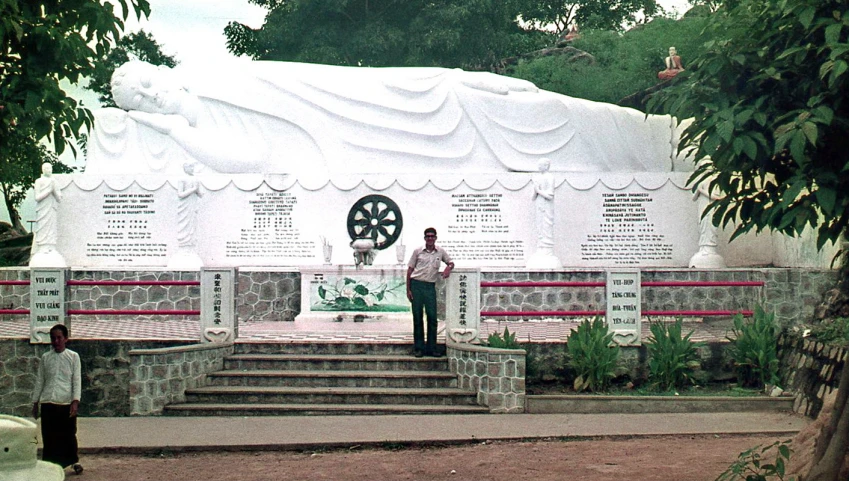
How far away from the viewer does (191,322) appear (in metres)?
13.9

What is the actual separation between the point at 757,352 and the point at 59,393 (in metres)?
6.13

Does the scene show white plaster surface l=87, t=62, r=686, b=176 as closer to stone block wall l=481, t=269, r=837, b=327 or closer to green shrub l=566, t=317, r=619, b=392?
stone block wall l=481, t=269, r=837, b=327

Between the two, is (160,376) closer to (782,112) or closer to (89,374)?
(89,374)

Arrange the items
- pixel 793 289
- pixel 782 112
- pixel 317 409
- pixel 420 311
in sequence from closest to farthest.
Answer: pixel 782 112 < pixel 317 409 < pixel 420 311 < pixel 793 289

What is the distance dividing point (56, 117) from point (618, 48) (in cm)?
2240

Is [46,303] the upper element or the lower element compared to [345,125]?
lower

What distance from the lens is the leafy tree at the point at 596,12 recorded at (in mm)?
31312

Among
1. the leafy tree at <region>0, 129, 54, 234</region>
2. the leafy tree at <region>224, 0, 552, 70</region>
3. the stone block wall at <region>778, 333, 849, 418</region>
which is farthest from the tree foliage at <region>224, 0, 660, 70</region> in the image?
the stone block wall at <region>778, 333, 849, 418</region>

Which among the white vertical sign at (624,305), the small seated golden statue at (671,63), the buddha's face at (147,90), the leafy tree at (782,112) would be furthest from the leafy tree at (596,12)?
the leafy tree at (782,112)

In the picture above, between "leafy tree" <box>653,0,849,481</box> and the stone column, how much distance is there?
5317 millimetres

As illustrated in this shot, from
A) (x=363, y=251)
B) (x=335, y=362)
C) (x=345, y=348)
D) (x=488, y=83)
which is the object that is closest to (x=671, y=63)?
(x=488, y=83)

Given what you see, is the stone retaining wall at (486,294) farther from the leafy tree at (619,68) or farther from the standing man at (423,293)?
the leafy tree at (619,68)

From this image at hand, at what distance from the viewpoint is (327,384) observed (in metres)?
10.2

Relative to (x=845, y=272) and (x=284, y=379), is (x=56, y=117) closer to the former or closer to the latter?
(x=284, y=379)
